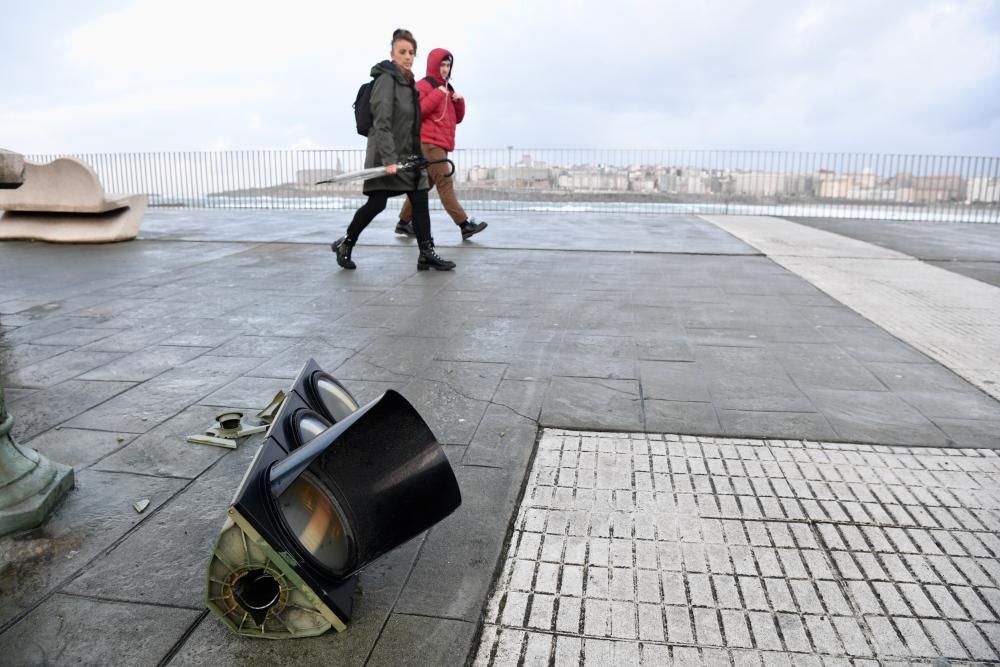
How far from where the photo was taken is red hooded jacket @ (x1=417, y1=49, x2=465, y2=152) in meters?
9.18

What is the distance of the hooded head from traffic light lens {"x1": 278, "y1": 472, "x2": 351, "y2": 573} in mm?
7790

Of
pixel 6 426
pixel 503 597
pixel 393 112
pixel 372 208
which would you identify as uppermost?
pixel 393 112

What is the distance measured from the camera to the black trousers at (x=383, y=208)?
7.85m

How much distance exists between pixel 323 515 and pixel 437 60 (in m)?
7.89

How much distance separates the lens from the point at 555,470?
10.5ft

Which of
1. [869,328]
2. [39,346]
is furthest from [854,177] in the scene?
[39,346]

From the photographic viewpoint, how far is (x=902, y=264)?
A: 9414 millimetres

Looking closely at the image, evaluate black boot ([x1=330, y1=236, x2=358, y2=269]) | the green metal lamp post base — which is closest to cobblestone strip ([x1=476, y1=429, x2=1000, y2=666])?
the green metal lamp post base

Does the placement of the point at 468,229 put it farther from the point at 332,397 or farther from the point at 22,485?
the point at 22,485

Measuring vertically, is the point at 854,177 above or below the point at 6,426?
above

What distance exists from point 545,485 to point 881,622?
1271mm

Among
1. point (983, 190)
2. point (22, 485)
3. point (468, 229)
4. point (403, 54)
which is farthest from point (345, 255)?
point (983, 190)

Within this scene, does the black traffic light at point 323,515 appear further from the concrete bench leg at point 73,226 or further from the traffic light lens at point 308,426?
the concrete bench leg at point 73,226

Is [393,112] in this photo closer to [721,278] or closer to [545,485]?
[721,278]
